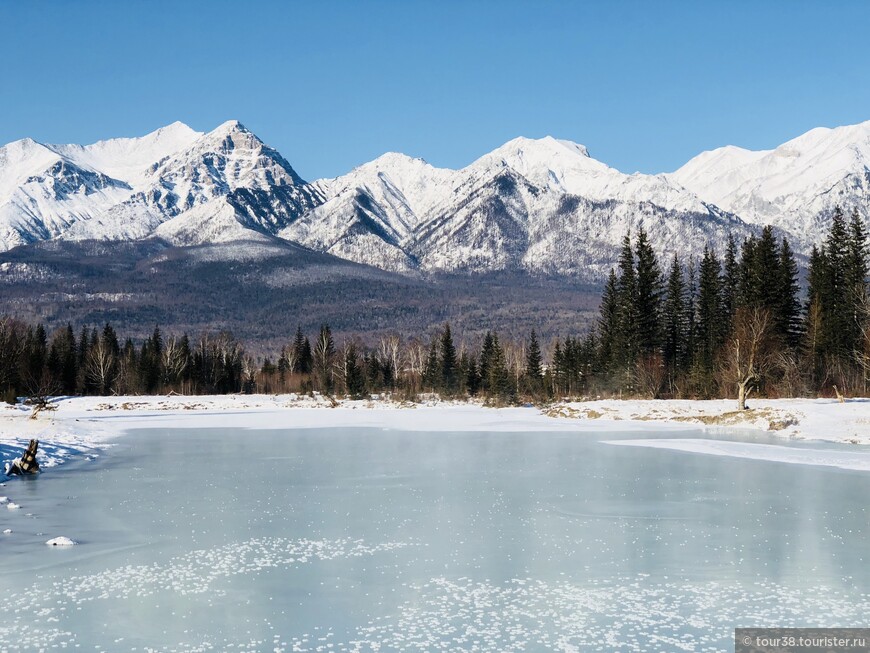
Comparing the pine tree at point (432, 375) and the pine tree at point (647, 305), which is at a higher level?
the pine tree at point (647, 305)

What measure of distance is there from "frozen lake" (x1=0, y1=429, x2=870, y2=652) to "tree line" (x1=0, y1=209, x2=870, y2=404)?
1386 inches

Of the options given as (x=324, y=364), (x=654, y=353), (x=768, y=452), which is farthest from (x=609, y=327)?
(x=768, y=452)

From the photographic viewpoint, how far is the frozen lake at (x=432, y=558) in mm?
13164

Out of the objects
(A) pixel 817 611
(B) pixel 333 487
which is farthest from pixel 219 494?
(A) pixel 817 611

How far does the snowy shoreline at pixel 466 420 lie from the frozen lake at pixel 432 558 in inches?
540

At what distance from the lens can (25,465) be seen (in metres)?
31.8

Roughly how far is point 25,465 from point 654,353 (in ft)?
220

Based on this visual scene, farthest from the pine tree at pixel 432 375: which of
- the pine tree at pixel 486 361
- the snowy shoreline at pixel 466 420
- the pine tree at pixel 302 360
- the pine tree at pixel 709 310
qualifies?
the pine tree at pixel 709 310

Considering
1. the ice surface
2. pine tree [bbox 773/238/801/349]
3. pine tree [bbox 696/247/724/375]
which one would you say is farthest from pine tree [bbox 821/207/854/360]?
the ice surface

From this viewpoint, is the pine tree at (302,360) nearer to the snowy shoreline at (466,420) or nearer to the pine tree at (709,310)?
the snowy shoreline at (466,420)

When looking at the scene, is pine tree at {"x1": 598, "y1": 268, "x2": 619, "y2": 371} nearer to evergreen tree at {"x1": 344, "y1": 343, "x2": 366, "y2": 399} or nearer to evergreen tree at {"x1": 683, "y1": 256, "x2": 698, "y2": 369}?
evergreen tree at {"x1": 683, "y1": 256, "x2": 698, "y2": 369}

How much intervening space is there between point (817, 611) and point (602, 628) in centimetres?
375

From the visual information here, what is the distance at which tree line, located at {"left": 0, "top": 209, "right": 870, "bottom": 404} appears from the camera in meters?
69.0

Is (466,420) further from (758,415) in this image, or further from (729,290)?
(729,290)
